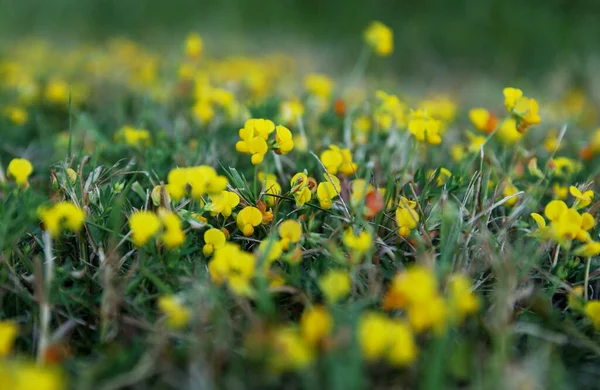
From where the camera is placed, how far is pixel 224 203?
4.81 feet

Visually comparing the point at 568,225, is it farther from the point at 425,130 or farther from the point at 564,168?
the point at 564,168

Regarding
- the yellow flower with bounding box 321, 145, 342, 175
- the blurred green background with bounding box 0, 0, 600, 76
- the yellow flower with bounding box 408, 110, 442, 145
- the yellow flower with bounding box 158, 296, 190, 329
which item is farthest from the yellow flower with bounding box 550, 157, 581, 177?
the blurred green background with bounding box 0, 0, 600, 76

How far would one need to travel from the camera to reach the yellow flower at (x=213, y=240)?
1383 millimetres

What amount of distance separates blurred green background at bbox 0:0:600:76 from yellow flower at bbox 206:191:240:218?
3797mm

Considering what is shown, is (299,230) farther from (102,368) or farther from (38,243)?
(38,243)

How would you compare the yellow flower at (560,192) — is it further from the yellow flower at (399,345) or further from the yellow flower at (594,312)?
the yellow flower at (399,345)

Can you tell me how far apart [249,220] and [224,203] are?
0.25 ft

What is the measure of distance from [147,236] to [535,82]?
414cm

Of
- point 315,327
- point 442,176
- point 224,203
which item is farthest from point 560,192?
point 315,327

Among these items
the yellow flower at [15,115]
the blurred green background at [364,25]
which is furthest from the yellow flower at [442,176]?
the blurred green background at [364,25]

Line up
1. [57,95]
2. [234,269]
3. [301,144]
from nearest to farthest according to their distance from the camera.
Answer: [234,269] → [301,144] → [57,95]

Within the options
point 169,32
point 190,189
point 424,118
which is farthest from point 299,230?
point 169,32

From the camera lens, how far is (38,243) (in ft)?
4.85

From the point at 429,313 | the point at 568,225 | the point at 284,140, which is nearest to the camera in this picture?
the point at 429,313
